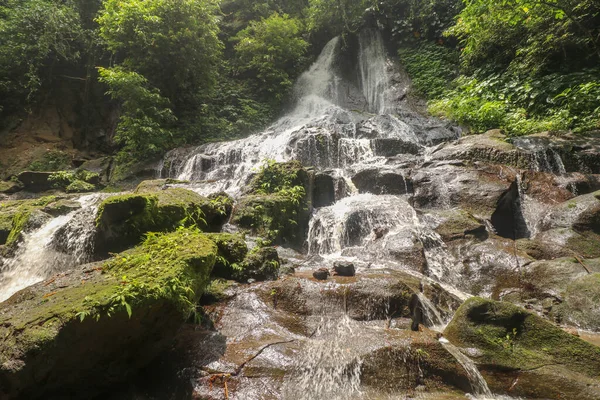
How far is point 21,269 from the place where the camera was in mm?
6090

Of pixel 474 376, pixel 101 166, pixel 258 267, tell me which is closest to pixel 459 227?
pixel 474 376

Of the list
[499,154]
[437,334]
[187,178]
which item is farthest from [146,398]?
[187,178]

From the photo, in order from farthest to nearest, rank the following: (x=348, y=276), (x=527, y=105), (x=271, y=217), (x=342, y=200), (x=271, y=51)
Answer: (x=271, y=51) → (x=527, y=105) → (x=342, y=200) → (x=271, y=217) → (x=348, y=276)

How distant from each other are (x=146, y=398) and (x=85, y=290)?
1064 mm

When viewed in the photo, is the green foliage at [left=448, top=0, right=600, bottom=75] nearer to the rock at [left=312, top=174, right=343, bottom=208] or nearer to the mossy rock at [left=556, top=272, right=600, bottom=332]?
the rock at [left=312, top=174, right=343, bottom=208]

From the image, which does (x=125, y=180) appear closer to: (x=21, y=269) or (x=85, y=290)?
(x=21, y=269)

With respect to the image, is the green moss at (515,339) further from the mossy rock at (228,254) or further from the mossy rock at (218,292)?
the mossy rock at (228,254)

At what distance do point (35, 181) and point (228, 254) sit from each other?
36.2 feet

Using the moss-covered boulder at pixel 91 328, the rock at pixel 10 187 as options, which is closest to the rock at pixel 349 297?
the moss-covered boulder at pixel 91 328

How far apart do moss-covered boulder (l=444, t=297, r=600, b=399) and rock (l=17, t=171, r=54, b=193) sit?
45.0ft

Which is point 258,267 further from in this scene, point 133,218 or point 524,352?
point 524,352

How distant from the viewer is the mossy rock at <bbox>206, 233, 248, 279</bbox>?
15.7ft

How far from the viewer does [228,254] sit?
4.95 meters

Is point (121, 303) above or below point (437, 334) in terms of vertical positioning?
above
